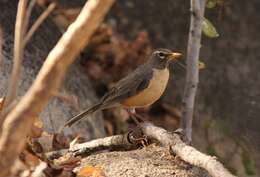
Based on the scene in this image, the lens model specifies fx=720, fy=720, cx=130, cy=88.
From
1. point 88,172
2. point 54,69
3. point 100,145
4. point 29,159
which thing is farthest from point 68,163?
point 54,69

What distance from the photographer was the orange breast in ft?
18.5

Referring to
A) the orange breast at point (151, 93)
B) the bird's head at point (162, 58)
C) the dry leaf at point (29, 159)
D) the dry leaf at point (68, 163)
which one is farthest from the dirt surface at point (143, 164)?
the bird's head at point (162, 58)

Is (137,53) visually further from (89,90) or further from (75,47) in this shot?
(75,47)

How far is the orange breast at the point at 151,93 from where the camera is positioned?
563 centimetres

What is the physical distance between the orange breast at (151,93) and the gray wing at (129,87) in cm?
4

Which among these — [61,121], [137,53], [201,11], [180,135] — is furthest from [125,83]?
[137,53]

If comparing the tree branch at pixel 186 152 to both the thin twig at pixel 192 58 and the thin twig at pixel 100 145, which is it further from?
the thin twig at pixel 192 58

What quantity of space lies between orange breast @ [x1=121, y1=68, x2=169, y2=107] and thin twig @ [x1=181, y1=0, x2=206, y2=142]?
47cm

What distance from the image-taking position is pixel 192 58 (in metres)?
5.07

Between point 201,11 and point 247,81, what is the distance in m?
3.21

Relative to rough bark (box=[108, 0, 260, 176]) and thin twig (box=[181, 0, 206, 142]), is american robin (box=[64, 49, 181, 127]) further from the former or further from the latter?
rough bark (box=[108, 0, 260, 176])

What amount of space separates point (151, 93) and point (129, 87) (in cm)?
22

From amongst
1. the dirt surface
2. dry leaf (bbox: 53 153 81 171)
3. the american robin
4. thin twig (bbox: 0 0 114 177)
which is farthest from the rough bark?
thin twig (bbox: 0 0 114 177)

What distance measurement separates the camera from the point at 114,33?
27.9 ft
